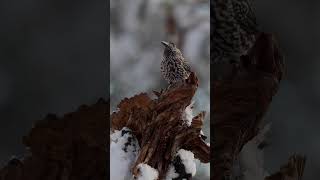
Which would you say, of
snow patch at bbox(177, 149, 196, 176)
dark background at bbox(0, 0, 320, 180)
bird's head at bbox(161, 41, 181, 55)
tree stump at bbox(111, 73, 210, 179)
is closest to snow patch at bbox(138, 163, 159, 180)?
tree stump at bbox(111, 73, 210, 179)

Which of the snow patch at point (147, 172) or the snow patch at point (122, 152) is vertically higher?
the snow patch at point (122, 152)

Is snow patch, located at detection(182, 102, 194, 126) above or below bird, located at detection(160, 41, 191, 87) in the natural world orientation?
below

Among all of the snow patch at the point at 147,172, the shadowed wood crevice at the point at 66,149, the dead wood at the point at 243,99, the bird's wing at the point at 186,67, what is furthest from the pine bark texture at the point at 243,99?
the shadowed wood crevice at the point at 66,149

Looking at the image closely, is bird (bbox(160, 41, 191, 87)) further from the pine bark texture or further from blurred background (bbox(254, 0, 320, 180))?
blurred background (bbox(254, 0, 320, 180))

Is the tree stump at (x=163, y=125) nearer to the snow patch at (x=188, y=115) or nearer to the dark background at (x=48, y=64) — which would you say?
the snow patch at (x=188, y=115)

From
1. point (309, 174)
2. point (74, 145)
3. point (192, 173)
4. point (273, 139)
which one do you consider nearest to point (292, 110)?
point (273, 139)

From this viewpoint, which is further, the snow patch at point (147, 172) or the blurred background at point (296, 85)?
the blurred background at point (296, 85)
